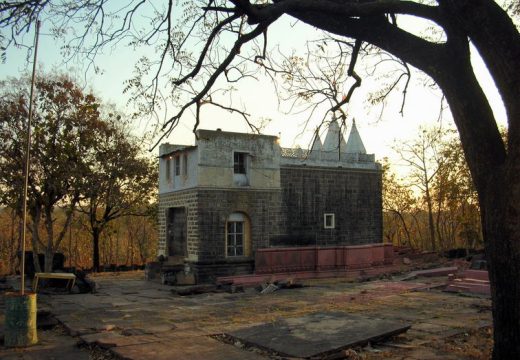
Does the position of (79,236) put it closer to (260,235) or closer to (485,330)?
(260,235)

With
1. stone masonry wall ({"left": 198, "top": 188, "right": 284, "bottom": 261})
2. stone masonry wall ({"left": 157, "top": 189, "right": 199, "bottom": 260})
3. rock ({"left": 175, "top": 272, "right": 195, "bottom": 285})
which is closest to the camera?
rock ({"left": 175, "top": 272, "right": 195, "bottom": 285})

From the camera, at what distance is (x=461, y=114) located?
643 cm

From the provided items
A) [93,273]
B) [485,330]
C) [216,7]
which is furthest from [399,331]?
[93,273]

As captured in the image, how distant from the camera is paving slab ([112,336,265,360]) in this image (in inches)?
315

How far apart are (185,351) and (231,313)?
455 cm

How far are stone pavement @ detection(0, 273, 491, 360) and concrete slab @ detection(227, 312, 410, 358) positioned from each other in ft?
0.81

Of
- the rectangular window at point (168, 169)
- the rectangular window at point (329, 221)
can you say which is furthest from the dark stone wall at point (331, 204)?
the rectangular window at point (168, 169)

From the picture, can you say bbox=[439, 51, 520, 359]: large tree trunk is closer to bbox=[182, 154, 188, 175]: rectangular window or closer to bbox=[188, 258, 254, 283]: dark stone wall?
bbox=[188, 258, 254, 283]: dark stone wall

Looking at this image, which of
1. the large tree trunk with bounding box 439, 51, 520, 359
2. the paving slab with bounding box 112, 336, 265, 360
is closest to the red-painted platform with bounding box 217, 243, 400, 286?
the paving slab with bounding box 112, 336, 265, 360

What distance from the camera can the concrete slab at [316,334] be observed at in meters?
7.86

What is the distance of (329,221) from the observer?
23250 mm

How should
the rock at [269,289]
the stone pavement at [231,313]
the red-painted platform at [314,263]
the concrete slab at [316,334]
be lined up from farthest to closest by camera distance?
the red-painted platform at [314,263], the rock at [269,289], the stone pavement at [231,313], the concrete slab at [316,334]

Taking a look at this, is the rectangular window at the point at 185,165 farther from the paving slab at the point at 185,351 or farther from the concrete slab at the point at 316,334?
the paving slab at the point at 185,351

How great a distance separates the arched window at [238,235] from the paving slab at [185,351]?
1143 cm
